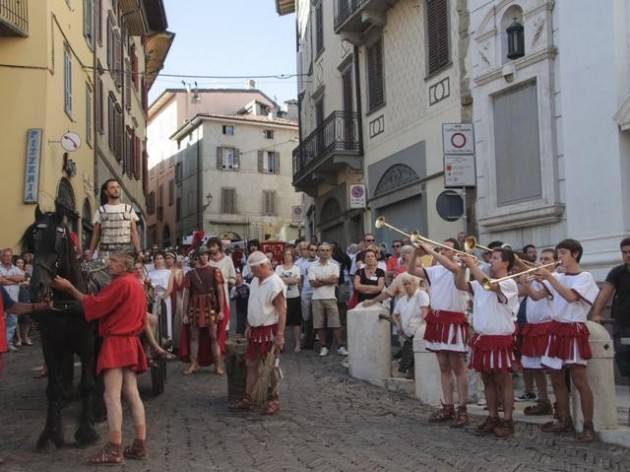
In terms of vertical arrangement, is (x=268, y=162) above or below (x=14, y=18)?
above

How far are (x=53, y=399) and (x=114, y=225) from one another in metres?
2.68

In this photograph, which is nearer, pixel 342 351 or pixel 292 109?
pixel 342 351

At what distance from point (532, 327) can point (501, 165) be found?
7554mm

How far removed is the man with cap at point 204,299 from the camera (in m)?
11.8

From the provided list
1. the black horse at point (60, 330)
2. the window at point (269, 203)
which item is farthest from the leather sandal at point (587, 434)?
the window at point (269, 203)

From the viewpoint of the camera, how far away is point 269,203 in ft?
178

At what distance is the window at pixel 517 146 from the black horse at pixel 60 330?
9107 millimetres

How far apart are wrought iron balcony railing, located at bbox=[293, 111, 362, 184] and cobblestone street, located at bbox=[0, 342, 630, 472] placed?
13.4 m

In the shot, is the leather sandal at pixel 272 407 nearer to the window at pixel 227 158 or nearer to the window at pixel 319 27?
the window at pixel 319 27

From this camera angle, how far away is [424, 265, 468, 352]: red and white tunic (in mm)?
8320

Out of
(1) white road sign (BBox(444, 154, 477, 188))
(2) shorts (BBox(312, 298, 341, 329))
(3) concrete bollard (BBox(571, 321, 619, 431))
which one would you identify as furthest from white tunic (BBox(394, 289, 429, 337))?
(1) white road sign (BBox(444, 154, 477, 188))

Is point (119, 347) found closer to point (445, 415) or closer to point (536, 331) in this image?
point (445, 415)

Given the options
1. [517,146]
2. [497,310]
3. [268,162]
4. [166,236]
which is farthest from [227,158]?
[497,310]

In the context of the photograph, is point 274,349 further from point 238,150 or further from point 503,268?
point 238,150
